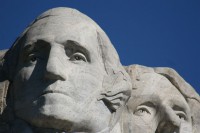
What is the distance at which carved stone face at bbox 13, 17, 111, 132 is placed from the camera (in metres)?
8.12

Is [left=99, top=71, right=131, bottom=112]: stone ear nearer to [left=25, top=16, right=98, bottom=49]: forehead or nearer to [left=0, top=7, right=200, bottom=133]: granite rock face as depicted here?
[left=0, top=7, right=200, bottom=133]: granite rock face

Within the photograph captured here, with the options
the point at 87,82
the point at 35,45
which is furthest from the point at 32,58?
the point at 87,82

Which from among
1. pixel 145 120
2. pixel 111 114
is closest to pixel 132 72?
pixel 145 120

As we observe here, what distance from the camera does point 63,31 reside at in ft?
28.3

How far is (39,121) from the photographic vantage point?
319 inches

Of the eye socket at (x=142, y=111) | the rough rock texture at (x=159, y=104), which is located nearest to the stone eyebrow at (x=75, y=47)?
the rough rock texture at (x=159, y=104)

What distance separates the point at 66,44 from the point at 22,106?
89cm

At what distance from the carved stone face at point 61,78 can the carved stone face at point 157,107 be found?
104 cm

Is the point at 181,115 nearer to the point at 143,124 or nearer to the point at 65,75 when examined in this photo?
the point at 143,124

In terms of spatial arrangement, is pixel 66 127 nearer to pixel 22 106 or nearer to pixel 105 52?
pixel 22 106

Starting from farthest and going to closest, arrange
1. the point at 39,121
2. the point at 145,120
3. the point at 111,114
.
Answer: the point at 145,120, the point at 111,114, the point at 39,121

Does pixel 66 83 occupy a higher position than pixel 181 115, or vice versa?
pixel 66 83

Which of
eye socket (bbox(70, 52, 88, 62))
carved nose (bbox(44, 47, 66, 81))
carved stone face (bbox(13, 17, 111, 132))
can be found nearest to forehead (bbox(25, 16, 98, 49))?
carved stone face (bbox(13, 17, 111, 132))

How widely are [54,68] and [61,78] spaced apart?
141 mm
